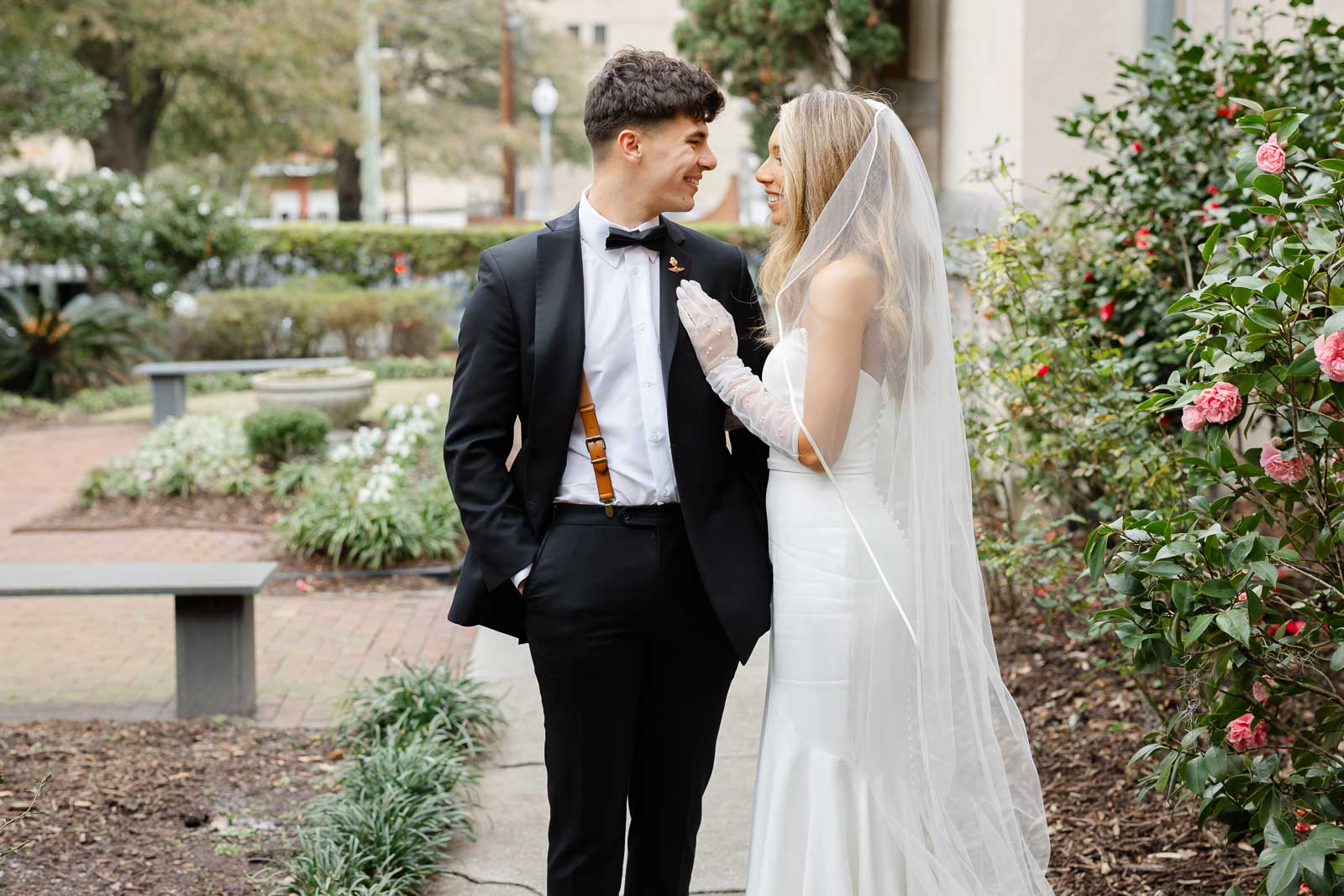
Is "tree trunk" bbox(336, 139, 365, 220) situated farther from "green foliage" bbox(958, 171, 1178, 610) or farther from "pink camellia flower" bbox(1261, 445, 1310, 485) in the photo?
"pink camellia flower" bbox(1261, 445, 1310, 485)

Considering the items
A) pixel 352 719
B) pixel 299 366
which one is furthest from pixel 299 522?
pixel 299 366

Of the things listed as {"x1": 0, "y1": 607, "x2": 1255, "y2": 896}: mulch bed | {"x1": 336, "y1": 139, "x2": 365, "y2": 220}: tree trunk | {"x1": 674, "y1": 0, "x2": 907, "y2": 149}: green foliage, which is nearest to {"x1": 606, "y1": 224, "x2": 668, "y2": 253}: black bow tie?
{"x1": 0, "y1": 607, "x2": 1255, "y2": 896}: mulch bed

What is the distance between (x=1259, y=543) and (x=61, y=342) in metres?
14.4

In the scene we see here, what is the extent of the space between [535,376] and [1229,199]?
275cm

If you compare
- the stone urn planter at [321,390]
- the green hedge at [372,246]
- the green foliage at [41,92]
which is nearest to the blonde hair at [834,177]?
the stone urn planter at [321,390]

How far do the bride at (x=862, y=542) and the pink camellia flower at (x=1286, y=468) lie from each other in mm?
659

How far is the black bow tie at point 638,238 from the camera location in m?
2.76

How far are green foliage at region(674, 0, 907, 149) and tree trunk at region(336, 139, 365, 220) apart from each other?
21429 mm

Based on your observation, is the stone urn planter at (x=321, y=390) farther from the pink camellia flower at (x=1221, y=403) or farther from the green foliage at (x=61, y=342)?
the pink camellia flower at (x=1221, y=403)

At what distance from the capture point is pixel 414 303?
57.2 ft

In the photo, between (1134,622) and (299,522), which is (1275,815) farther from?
(299,522)

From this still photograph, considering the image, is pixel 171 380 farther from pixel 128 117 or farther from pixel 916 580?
pixel 916 580

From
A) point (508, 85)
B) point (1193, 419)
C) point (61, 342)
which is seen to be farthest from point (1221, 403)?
point (508, 85)

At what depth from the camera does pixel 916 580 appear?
2727 millimetres
